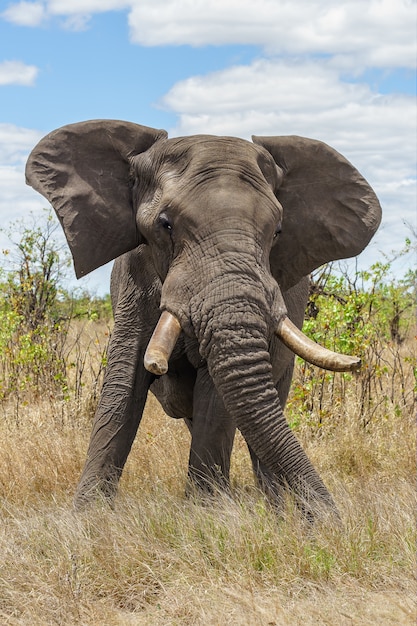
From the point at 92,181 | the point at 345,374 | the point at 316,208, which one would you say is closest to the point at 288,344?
the point at 316,208

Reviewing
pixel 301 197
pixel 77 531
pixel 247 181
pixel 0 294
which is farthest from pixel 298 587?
pixel 0 294

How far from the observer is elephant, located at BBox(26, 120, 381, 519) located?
215 inches

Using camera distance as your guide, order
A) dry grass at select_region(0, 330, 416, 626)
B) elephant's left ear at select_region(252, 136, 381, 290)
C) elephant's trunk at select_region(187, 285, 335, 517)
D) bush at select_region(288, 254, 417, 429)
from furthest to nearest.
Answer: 1. bush at select_region(288, 254, 417, 429)
2. elephant's left ear at select_region(252, 136, 381, 290)
3. elephant's trunk at select_region(187, 285, 335, 517)
4. dry grass at select_region(0, 330, 416, 626)

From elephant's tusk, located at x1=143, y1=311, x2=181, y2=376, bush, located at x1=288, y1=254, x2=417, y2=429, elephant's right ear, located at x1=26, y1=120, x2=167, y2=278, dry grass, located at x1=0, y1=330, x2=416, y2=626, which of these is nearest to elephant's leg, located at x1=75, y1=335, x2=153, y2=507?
dry grass, located at x1=0, y1=330, x2=416, y2=626

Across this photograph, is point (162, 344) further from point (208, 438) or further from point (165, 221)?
point (208, 438)

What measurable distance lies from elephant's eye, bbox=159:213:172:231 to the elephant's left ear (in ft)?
2.91

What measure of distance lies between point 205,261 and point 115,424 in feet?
4.59

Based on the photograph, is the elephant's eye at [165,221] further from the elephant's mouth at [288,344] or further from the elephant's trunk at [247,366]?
the elephant's trunk at [247,366]

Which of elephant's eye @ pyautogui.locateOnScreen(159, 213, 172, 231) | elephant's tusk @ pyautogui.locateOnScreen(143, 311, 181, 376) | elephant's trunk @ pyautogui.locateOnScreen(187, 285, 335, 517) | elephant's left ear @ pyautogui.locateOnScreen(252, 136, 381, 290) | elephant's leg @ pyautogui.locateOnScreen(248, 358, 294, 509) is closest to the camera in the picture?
elephant's tusk @ pyautogui.locateOnScreen(143, 311, 181, 376)

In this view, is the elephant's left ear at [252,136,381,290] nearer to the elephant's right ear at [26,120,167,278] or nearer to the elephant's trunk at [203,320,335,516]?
the elephant's right ear at [26,120,167,278]

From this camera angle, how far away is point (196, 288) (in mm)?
5555

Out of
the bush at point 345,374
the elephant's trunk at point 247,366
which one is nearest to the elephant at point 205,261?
the elephant's trunk at point 247,366

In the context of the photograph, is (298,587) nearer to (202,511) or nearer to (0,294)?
(202,511)

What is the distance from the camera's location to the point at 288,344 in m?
5.57
